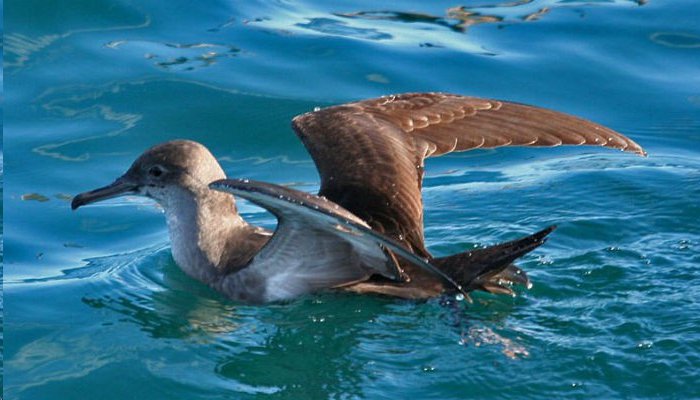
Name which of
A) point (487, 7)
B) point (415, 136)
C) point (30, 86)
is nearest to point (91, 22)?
point (30, 86)

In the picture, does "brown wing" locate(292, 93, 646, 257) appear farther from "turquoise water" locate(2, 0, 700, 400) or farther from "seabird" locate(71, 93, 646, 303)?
"turquoise water" locate(2, 0, 700, 400)

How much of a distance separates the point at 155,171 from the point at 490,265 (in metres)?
2.03

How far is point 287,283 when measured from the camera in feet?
24.2

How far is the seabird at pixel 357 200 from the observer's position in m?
7.13

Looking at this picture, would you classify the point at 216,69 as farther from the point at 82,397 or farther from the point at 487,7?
the point at 82,397

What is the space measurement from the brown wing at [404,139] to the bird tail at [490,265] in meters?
0.43

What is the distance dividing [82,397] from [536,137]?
2864 millimetres

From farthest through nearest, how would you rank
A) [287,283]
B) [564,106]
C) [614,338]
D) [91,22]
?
[91,22] < [564,106] < [287,283] < [614,338]

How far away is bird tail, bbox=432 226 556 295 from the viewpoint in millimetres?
6799

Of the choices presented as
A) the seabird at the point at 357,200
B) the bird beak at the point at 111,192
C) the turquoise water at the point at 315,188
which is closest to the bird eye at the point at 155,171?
the seabird at the point at 357,200

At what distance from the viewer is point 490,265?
6.91 meters

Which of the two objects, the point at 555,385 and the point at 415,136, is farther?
the point at 415,136

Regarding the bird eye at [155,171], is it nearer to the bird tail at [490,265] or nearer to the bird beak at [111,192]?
the bird beak at [111,192]

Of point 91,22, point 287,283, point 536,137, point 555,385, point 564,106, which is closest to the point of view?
point 555,385
